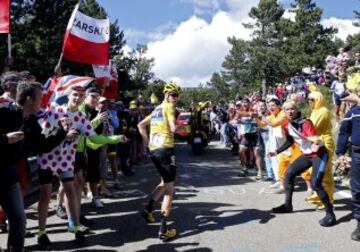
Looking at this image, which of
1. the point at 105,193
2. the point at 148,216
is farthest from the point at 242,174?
the point at 148,216

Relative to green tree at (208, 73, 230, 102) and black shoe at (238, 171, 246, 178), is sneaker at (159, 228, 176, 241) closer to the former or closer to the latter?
black shoe at (238, 171, 246, 178)

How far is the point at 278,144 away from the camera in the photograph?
34.1 feet

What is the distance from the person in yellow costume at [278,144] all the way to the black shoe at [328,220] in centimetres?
183

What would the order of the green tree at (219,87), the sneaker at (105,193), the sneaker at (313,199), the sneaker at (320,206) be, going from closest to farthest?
the sneaker at (320,206) < the sneaker at (313,199) < the sneaker at (105,193) < the green tree at (219,87)

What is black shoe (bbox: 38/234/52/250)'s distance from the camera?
20.7ft

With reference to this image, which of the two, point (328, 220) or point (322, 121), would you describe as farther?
point (322, 121)

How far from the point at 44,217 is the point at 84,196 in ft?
11.0

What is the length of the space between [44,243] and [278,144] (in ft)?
18.3

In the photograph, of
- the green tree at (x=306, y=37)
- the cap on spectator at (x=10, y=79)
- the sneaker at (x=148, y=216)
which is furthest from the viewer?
the green tree at (x=306, y=37)

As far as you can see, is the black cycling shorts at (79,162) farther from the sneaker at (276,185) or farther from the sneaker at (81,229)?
the sneaker at (276,185)

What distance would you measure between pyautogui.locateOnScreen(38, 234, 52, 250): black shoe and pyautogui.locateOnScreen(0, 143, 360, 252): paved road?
0.11 metres

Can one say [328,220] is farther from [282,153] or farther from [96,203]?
[96,203]

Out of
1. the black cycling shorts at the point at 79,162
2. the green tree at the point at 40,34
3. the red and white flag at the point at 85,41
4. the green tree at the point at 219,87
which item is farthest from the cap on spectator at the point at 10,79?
the green tree at the point at 219,87

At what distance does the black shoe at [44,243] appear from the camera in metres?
6.30
